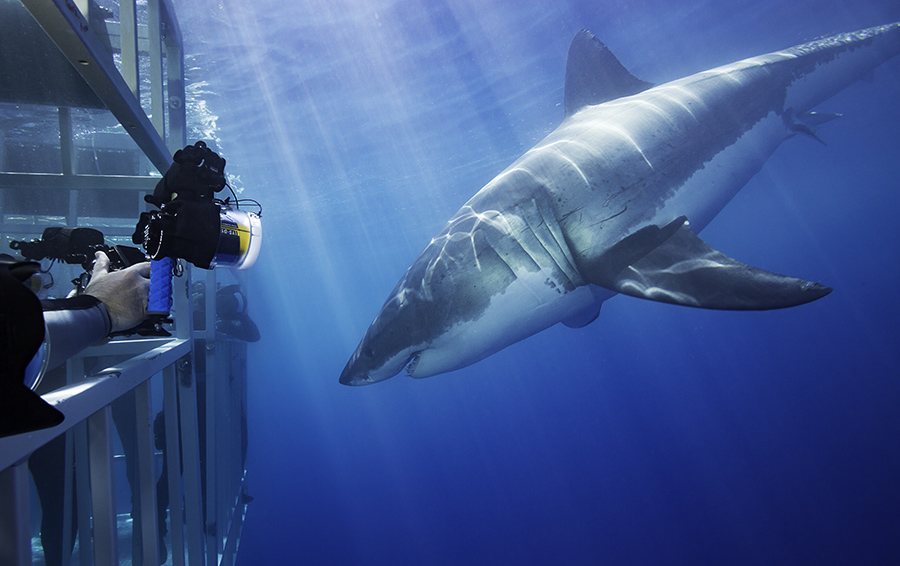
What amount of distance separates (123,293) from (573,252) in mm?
3078

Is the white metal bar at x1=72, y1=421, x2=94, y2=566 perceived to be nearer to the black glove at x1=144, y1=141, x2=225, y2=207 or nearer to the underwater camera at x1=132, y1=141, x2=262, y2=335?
the underwater camera at x1=132, y1=141, x2=262, y2=335

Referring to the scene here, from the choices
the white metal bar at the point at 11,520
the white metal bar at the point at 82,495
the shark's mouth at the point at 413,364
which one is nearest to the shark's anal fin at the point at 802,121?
the shark's mouth at the point at 413,364

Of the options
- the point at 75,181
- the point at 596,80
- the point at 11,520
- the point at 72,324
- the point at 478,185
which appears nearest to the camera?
the point at 11,520

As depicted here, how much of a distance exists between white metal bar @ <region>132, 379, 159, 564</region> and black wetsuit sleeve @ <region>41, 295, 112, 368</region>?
2.64 feet

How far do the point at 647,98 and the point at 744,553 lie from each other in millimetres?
17355

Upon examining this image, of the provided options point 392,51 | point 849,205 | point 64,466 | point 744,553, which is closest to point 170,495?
point 64,466

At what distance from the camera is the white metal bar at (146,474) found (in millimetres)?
1864

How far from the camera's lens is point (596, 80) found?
5.61 meters

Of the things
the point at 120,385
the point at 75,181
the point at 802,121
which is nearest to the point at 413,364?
the point at 120,385

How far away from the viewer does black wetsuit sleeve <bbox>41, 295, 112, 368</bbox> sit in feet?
3.24

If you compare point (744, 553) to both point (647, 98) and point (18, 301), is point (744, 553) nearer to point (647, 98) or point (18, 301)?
point (647, 98)

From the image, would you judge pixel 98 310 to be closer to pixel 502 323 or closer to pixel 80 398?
pixel 80 398

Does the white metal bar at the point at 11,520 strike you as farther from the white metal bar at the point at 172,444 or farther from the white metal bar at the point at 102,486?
the white metal bar at the point at 172,444

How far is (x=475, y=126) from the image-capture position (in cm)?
1827
